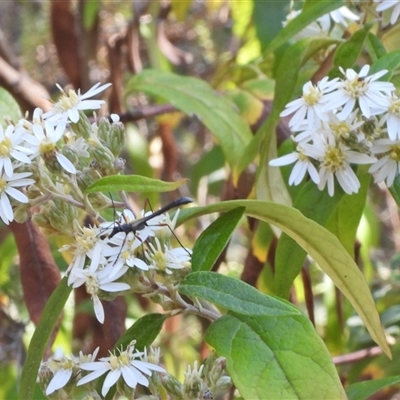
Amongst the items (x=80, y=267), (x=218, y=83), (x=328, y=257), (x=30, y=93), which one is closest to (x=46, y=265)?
(x=80, y=267)

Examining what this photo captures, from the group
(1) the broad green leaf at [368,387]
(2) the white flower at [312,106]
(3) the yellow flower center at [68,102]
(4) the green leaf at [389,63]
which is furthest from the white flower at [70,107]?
(1) the broad green leaf at [368,387]

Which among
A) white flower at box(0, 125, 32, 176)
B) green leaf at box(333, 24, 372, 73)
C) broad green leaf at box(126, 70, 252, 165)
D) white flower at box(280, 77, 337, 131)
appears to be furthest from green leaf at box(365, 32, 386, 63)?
white flower at box(0, 125, 32, 176)

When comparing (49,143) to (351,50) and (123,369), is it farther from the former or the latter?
(351,50)

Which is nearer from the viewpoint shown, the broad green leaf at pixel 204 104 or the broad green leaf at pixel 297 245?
the broad green leaf at pixel 297 245

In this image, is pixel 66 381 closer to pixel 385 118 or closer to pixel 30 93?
pixel 385 118

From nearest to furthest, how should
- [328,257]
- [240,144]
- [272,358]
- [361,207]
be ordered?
[272,358] < [328,257] < [361,207] < [240,144]

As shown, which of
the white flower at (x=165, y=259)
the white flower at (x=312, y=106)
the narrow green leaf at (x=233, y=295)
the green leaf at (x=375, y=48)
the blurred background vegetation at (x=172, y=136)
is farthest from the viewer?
the blurred background vegetation at (x=172, y=136)

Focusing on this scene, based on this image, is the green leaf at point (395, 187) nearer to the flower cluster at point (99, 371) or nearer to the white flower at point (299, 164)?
the white flower at point (299, 164)
